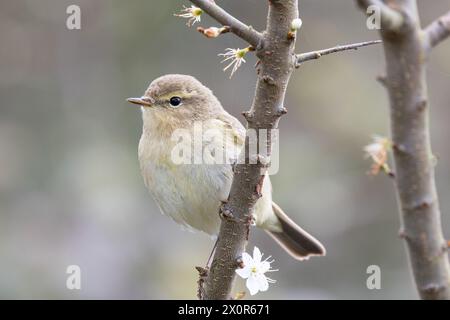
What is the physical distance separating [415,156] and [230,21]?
80 centimetres

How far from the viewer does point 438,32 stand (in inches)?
54.6

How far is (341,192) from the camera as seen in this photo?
19.9 feet

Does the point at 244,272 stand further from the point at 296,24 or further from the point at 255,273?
the point at 296,24

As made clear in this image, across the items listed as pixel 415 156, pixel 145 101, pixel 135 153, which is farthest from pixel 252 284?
pixel 135 153

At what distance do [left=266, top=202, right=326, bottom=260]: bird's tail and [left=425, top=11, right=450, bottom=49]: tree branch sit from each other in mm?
3467

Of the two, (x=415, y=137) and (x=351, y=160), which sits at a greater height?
(x=351, y=160)

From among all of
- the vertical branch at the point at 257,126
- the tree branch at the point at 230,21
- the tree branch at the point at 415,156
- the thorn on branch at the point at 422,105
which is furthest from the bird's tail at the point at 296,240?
the thorn on branch at the point at 422,105

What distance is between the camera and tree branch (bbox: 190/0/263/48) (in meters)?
1.96

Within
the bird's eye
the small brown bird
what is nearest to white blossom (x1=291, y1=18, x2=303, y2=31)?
the small brown bird

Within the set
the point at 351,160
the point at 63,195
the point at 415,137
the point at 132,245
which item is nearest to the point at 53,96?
the point at 63,195

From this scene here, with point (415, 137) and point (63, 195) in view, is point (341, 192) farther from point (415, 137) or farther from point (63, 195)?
point (415, 137)

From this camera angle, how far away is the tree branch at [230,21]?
1956 millimetres

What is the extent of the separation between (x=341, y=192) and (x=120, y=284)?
6.69 ft

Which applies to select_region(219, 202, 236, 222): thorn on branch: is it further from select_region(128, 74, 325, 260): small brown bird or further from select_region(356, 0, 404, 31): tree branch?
select_region(356, 0, 404, 31): tree branch
